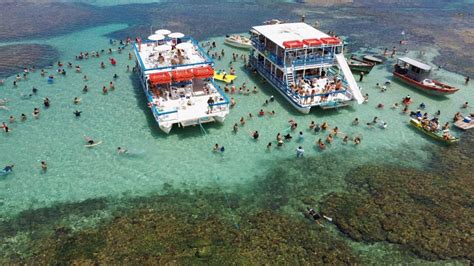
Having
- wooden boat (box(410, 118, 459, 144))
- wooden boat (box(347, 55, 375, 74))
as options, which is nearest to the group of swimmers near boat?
wooden boat (box(410, 118, 459, 144))

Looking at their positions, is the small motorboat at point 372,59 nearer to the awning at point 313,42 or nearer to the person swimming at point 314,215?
the awning at point 313,42

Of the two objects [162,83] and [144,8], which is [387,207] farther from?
[144,8]

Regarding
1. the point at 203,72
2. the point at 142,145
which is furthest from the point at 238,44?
the point at 142,145

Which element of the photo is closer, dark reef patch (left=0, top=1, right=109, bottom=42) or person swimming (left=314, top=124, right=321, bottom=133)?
person swimming (left=314, top=124, right=321, bottom=133)

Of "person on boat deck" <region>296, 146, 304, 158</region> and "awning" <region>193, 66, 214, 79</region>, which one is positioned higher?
"awning" <region>193, 66, 214, 79</region>

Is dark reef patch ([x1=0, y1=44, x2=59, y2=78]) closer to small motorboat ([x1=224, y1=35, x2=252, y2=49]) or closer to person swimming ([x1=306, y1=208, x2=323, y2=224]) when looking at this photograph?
small motorboat ([x1=224, y1=35, x2=252, y2=49])

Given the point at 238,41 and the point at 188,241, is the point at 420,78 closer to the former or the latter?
the point at 238,41
